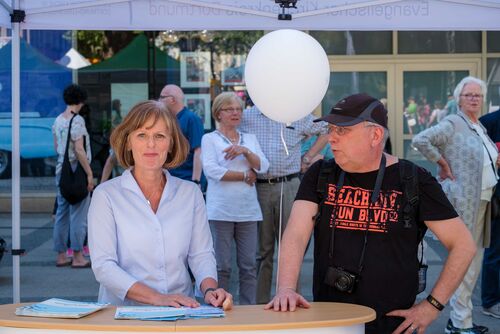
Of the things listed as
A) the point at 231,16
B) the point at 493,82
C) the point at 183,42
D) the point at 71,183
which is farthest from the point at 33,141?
the point at 231,16

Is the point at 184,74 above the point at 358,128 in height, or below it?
above

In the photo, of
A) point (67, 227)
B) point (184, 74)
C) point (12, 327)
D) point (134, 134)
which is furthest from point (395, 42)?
point (12, 327)

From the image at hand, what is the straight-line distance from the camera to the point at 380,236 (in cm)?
370

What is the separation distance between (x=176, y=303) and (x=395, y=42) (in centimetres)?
1054

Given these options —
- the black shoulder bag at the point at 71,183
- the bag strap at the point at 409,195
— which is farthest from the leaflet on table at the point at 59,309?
the black shoulder bag at the point at 71,183

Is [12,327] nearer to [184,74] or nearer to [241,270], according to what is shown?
[241,270]

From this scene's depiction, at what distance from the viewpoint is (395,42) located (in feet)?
44.4

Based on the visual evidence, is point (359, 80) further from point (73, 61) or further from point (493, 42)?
point (73, 61)

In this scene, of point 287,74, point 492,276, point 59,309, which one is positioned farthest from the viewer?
point 492,276

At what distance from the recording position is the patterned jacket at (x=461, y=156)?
661 cm

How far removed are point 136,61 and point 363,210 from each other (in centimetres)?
1058

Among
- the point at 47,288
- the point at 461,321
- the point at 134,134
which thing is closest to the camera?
the point at 134,134

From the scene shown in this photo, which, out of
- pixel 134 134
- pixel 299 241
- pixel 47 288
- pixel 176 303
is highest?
pixel 134 134

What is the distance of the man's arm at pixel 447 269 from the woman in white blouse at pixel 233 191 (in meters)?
3.17
